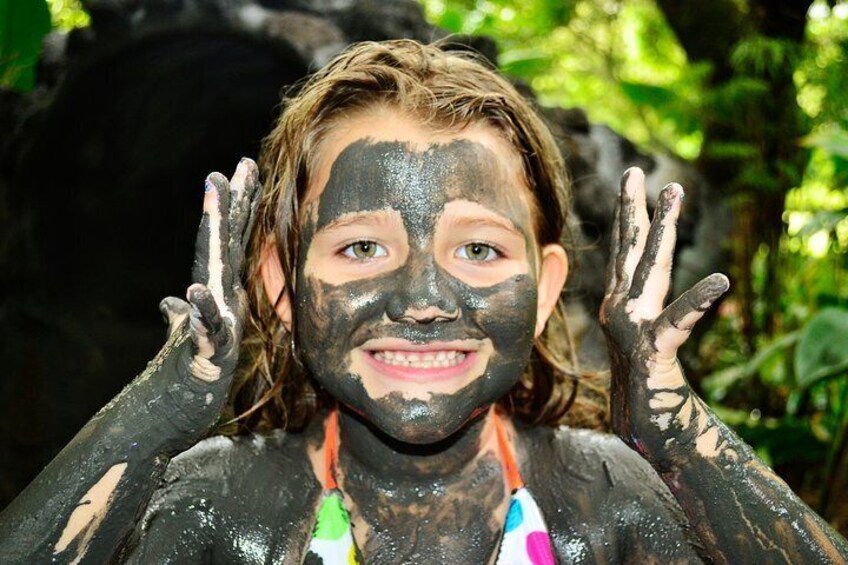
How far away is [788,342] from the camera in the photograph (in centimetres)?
348

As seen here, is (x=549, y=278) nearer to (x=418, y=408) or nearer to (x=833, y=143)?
(x=418, y=408)

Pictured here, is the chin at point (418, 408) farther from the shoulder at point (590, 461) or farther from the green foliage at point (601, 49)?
the green foliage at point (601, 49)

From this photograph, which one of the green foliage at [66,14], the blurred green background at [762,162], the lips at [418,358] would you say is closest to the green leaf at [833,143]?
the blurred green background at [762,162]

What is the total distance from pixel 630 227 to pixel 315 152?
657 millimetres

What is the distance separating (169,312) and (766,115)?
4.05 metres

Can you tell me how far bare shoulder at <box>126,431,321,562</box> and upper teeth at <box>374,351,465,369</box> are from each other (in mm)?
365

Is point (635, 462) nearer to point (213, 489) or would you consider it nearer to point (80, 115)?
point (213, 489)

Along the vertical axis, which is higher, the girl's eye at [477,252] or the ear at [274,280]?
the girl's eye at [477,252]

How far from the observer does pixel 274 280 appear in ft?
6.36

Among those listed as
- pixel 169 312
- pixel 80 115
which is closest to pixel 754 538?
pixel 169 312

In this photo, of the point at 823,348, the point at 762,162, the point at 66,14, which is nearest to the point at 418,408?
the point at 823,348

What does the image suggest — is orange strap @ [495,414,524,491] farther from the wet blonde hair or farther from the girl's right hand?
the girl's right hand

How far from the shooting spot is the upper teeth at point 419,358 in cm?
167

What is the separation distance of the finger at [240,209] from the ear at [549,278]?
68 cm
